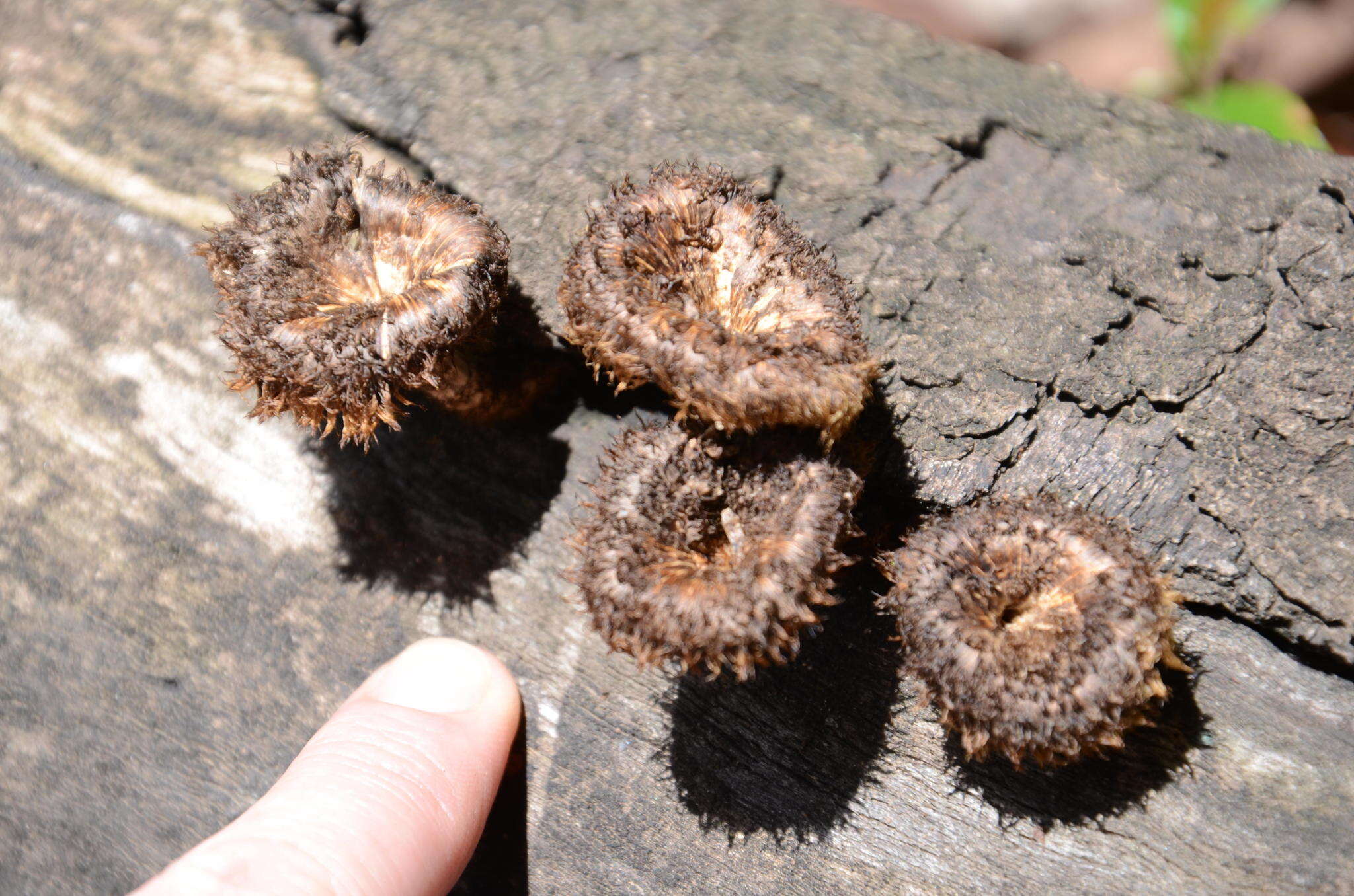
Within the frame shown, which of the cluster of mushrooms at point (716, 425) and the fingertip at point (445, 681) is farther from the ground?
the cluster of mushrooms at point (716, 425)

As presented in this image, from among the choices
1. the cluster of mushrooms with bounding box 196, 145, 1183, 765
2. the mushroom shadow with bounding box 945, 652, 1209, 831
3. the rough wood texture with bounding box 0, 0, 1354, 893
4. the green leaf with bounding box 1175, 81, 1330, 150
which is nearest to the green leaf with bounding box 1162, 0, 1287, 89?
the green leaf with bounding box 1175, 81, 1330, 150

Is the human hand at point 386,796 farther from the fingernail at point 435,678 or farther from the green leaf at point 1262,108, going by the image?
the green leaf at point 1262,108

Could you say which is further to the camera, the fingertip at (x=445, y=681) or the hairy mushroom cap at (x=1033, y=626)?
the fingertip at (x=445, y=681)

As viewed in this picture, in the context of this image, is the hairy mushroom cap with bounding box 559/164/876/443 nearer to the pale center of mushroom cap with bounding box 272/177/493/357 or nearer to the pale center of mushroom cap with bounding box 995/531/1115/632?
the pale center of mushroom cap with bounding box 272/177/493/357

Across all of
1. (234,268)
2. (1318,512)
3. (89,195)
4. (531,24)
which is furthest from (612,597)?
(89,195)

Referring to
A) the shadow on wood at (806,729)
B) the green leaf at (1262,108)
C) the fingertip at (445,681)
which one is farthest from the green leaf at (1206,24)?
the fingertip at (445,681)

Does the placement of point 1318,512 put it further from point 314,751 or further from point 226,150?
point 226,150
